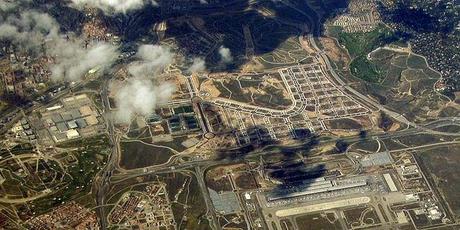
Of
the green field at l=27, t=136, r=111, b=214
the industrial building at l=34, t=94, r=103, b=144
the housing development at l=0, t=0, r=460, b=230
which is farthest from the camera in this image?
the industrial building at l=34, t=94, r=103, b=144

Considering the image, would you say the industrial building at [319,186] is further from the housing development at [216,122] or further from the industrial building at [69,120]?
the industrial building at [69,120]

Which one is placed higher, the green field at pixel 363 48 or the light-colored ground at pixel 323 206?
the green field at pixel 363 48

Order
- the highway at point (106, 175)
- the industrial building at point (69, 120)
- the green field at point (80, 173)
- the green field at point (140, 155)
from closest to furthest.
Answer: the highway at point (106, 175)
the green field at point (80, 173)
the green field at point (140, 155)
the industrial building at point (69, 120)

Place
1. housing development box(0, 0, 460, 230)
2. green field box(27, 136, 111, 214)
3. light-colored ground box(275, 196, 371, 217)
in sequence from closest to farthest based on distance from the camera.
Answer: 1. green field box(27, 136, 111, 214)
2. housing development box(0, 0, 460, 230)
3. light-colored ground box(275, 196, 371, 217)

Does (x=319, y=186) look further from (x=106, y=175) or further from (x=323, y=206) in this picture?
(x=106, y=175)

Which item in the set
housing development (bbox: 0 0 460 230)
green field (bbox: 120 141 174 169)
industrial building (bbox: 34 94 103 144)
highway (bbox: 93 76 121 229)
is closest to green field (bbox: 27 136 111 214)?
housing development (bbox: 0 0 460 230)

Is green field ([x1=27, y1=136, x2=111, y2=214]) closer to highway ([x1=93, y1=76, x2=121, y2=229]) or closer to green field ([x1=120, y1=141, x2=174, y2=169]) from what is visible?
highway ([x1=93, y1=76, x2=121, y2=229])

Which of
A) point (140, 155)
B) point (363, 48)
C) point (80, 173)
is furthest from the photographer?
A: point (363, 48)

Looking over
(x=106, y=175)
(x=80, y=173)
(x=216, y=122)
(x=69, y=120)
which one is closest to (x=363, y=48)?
(x=216, y=122)

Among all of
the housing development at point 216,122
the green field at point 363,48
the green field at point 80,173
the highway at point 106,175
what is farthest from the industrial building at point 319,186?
the green field at point 363,48
